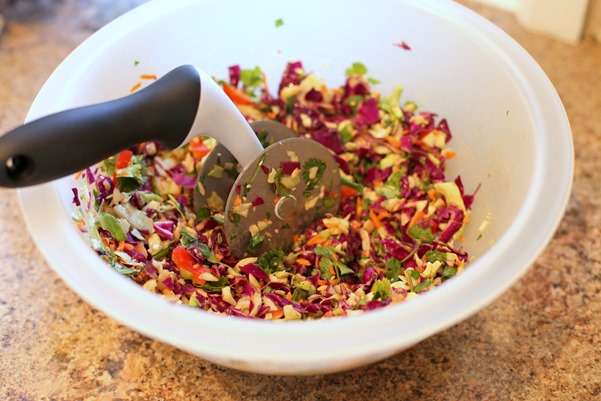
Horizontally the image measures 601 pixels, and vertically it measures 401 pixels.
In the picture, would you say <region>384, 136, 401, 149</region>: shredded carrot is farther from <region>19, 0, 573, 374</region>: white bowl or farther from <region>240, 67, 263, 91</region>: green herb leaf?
<region>240, 67, 263, 91</region>: green herb leaf

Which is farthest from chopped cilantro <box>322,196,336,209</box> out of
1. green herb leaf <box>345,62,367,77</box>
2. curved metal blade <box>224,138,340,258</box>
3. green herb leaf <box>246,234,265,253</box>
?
green herb leaf <box>345,62,367,77</box>

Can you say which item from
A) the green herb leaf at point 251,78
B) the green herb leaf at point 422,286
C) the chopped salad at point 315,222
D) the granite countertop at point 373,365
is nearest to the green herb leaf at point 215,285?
the chopped salad at point 315,222

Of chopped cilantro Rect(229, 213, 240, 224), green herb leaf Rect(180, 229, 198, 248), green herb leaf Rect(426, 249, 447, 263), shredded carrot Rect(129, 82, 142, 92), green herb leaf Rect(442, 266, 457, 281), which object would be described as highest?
shredded carrot Rect(129, 82, 142, 92)

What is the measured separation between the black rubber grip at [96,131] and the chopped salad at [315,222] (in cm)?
10

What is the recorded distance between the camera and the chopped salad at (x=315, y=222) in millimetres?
771

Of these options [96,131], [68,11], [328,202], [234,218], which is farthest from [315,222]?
[68,11]

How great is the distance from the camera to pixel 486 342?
853mm

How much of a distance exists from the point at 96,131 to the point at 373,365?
1.38 feet

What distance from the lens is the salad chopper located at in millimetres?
618

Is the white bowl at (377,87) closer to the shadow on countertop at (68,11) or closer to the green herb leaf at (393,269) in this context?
the green herb leaf at (393,269)

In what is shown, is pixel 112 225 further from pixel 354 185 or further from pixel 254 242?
pixel 354 185

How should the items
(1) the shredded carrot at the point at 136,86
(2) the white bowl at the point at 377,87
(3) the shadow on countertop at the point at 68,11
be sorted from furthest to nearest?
1. (3) the shadow on countertop at the point at 68,11
2. (1) the shredded carrot at the point at 136,86
3. (2) the white bowl at the point at 377,87

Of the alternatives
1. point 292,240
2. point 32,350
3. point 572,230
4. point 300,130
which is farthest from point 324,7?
point 32,350

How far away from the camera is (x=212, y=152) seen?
0.86 metres
